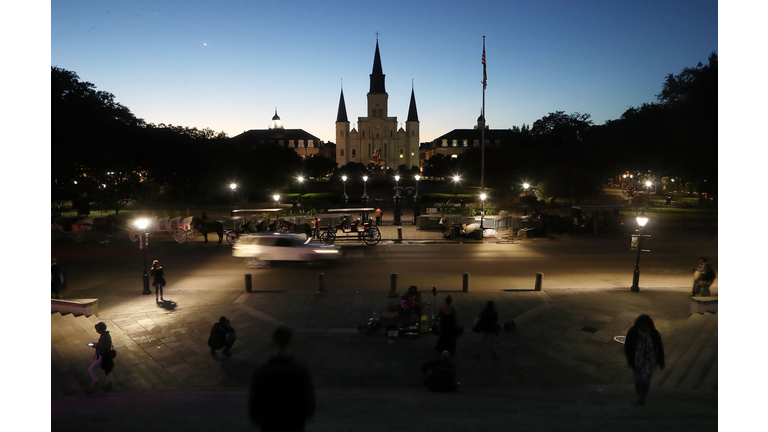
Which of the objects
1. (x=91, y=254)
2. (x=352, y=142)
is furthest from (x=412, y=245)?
(x=352, y=142)

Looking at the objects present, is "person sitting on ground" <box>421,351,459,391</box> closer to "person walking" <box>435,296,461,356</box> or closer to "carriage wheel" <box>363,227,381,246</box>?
"person walking" <box>435,296,461,356</box>

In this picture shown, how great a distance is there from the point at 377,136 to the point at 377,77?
17721 mm

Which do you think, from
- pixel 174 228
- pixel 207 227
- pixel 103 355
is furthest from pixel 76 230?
pixel 103 355

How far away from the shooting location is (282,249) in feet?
56.5

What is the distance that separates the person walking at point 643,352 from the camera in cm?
613

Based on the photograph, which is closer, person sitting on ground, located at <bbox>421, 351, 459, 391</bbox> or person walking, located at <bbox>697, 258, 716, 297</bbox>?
person sitting on ground, located at <bbox>421, 351, 459, 391</bbox>

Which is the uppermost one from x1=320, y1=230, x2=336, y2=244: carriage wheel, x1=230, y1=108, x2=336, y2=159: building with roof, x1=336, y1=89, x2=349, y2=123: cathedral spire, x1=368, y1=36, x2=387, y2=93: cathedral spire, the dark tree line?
x1=368, y1=36, x2=387, y2=93: cathedral spire

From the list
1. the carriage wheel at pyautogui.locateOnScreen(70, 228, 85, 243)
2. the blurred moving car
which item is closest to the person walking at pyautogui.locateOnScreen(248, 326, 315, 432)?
the blurred moving car

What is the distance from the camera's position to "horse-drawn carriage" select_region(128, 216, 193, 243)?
23719mm

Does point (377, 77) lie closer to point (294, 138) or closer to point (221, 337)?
point (294, 138)

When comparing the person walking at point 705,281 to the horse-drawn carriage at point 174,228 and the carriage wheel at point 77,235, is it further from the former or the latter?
the carriage wheel at point 77,235

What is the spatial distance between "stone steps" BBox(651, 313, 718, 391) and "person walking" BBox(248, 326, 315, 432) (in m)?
6.97

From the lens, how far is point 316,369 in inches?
327

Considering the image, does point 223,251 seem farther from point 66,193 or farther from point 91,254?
point 66,193
